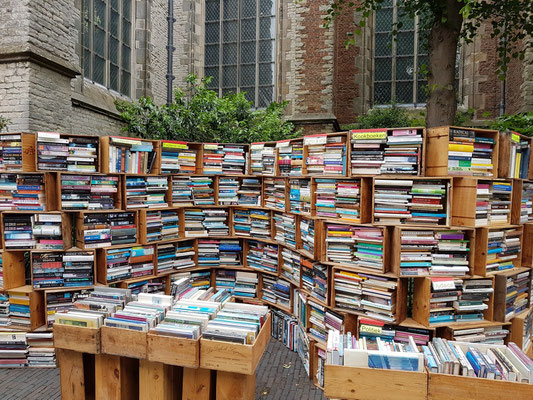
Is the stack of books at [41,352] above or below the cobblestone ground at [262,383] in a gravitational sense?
above

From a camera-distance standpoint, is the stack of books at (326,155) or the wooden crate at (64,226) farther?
the wooden crate at (64,226)

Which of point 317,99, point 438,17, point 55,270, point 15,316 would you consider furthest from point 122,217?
point 317,99

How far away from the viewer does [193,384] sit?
3180 mm

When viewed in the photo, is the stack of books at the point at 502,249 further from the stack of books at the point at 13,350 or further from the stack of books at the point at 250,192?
the stack of books at the point at 13,350

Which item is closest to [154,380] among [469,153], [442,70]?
[469,153]

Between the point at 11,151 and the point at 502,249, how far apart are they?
5618 mm

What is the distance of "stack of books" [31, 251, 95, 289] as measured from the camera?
4.63 m

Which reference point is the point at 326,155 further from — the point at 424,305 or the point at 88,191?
the point at 88,191

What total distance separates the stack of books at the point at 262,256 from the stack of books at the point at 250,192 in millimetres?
611

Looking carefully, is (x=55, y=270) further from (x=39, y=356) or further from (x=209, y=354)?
(x=209, y=354)

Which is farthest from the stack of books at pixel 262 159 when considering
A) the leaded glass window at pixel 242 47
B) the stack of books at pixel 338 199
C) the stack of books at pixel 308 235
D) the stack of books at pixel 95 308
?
the leaded glass window at pixel 242 47

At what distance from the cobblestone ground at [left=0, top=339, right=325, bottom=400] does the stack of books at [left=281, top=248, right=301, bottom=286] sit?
1021mm

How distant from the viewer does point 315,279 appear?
4.63m

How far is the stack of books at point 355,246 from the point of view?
4035mm
